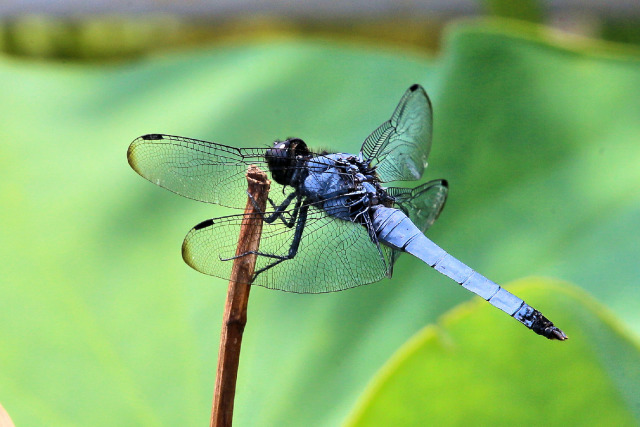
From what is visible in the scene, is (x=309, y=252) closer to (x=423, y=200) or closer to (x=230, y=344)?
(x=423, y=200)

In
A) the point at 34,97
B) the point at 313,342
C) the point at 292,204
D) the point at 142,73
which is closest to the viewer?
the point at 292,204

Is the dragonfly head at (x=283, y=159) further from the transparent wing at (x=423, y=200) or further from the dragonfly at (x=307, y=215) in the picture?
the transparent wing at (x=423, y=200)

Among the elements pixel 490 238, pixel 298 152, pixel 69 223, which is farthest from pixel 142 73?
pixel 490 238

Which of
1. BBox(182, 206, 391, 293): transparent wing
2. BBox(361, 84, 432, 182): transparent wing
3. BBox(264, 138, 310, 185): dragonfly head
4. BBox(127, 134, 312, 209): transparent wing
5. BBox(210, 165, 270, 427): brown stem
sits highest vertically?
BBox(361, 84, 432, 182): transparent wing

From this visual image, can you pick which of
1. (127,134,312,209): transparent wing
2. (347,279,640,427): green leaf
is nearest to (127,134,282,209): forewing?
(127,134,312,209): transparent wing

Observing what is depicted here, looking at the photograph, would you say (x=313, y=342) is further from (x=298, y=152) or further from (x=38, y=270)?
(x=38, y=270)

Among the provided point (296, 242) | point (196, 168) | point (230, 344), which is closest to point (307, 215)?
point (296, 242)

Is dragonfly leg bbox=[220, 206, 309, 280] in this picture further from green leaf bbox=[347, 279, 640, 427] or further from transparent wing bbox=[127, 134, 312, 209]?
green leaf bbox=[347, 279, 640, 427]
